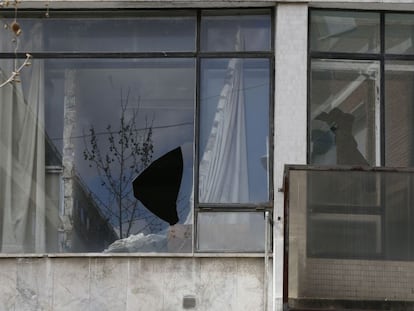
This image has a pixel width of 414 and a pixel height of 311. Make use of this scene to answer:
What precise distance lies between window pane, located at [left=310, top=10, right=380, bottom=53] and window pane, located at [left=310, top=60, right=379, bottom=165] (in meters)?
0.20

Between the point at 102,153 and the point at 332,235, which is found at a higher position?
the point at 102,153

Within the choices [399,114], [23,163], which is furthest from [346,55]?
[23,163]

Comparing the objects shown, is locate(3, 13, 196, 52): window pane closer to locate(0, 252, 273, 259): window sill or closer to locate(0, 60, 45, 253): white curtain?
locate(0, 60, 45, 253): white curtain

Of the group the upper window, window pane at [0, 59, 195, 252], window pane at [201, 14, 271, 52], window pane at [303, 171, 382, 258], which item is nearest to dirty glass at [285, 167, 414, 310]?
window pane at [303, 171, 382, 258]

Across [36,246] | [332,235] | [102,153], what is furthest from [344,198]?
[36,246]

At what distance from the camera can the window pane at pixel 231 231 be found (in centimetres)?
1160

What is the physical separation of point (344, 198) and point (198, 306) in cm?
222

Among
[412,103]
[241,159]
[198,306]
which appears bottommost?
[198,306]

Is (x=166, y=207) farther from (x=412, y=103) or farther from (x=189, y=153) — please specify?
(x=412, y=103)

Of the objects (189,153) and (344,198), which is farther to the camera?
(189,153)

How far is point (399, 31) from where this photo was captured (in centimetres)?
1216

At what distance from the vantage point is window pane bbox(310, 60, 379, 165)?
11.9 metres

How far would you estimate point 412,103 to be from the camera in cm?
1205

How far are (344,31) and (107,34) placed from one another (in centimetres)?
310
